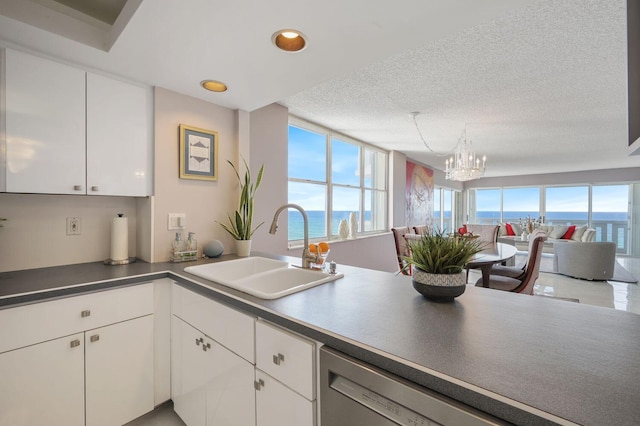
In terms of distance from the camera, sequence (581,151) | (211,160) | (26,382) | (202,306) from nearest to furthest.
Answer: (26,382) → (202,306) → (211,160) → (581,151)

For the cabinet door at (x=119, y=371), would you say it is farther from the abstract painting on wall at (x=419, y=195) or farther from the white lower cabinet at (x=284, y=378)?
the abstract painting on wall at (x=419, y=195)

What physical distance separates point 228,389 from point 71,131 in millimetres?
1689

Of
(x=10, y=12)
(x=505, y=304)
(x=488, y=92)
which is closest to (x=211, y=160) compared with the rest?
(x=10, y=12)

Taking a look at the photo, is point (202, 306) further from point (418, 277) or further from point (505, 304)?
point (505, 304)

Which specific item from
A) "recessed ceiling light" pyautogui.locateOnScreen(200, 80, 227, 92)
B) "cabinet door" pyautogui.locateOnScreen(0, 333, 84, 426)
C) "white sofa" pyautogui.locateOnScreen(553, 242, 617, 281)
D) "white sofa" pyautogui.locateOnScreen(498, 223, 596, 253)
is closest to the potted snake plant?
"recessed ceiling light" pyautogui.locateOnScreen(200, 80, 227, 92)

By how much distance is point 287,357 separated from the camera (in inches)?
37.1

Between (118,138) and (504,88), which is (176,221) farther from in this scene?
(504,88)

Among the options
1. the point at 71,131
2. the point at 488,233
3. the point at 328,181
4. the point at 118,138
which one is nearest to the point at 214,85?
the point at 118,138

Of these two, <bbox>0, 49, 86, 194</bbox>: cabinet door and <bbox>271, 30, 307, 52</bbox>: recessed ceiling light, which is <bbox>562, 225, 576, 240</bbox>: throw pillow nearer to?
<bbox>271, 30, 307, 52</bbox>: recessed ceiling light

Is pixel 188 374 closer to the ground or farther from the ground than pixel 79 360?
closer to the ground

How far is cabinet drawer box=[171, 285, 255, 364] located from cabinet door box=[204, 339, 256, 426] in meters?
0.04

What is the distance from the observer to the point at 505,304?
105cm

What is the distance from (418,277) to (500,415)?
0.58 m

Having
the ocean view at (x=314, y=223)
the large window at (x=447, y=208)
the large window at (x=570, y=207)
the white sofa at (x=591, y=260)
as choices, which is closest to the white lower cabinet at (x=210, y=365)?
the ocean view at (x=314, y=223)
